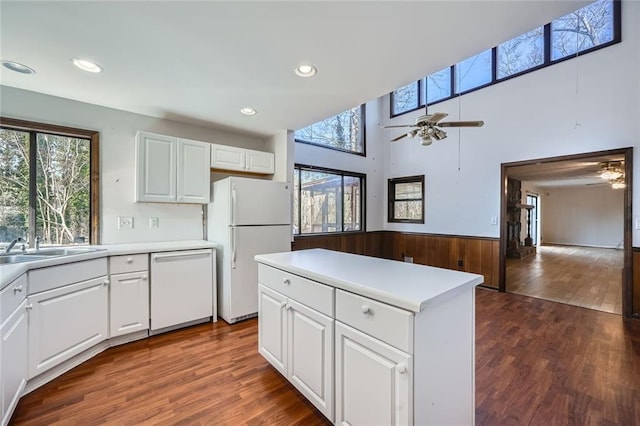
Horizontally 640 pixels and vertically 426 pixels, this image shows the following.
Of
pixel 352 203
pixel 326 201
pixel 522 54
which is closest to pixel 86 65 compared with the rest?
pixel 326 201

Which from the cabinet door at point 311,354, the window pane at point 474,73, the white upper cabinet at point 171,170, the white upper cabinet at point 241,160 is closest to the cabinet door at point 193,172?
the white upper cabinet at point 171,170

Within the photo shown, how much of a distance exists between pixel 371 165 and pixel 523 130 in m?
2.58

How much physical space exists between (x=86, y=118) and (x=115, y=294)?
1821mm

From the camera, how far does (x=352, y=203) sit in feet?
17.9

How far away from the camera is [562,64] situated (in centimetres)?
373

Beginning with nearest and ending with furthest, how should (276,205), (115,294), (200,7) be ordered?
(200,7) < (115,294) < (276,205)

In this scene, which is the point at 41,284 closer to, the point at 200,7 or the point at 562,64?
the point at 200,7

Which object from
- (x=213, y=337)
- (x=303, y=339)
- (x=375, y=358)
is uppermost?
(x=375, y=358)

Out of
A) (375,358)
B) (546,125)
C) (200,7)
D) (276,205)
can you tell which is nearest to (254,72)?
(200,7)

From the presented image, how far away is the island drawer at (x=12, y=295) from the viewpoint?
1453 millimetres

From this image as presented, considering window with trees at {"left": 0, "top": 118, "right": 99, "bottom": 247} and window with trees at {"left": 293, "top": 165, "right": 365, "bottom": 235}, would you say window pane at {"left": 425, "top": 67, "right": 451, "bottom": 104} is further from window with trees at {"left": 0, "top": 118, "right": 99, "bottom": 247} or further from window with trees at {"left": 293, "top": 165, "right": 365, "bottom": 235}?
window with trees at {"left": 0, "top": 118, "right": 99, "bottom": 247}

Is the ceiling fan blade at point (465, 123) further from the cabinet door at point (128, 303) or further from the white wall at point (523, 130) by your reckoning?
the cabinet door at point (128, 303)

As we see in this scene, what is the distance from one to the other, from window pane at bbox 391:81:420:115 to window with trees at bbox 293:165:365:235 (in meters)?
1.71

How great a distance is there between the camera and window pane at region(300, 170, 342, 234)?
4.61 metres
